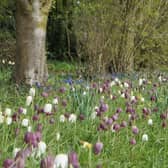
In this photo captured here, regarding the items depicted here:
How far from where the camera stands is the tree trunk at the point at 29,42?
7.31 metres

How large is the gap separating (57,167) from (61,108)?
293 cm

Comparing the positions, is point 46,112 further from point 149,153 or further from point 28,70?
point 28,70

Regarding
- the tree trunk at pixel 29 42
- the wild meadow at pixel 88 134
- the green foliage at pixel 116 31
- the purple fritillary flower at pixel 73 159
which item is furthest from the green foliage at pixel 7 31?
the purple fritillary flower at pixel 73 159

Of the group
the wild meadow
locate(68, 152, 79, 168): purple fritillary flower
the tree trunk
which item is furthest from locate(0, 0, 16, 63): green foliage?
locate(68, 152, 79, 168): purple fritillary flower

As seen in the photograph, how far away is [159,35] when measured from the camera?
1117 centimetres

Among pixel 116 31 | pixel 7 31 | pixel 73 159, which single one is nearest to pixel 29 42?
pixel 116 31

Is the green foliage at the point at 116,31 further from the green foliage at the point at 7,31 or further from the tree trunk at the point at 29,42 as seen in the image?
the tree trunk at the point at 29,42

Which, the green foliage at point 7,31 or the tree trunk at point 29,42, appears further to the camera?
the green foliage at point 7,31

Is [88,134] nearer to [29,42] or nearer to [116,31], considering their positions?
[29,42]

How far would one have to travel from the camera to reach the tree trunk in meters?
→ 7.31

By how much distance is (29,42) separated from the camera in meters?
7.33

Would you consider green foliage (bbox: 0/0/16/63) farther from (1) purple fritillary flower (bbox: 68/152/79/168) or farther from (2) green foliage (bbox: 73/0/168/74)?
(1) purple fritillary flower (bbox: 68/152/79/168)

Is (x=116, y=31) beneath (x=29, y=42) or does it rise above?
beneath

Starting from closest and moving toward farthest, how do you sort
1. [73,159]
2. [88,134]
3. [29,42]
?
1. [73,159]
2. [88,134]
3. [29,42]
